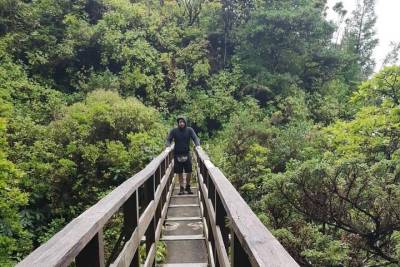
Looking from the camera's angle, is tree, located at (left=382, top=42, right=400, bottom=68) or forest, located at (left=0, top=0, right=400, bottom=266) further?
tree, located at (left=382, top=42, right=400, bottom=68)

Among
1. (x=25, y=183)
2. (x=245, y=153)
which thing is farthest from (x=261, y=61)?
(x=25, y=183)

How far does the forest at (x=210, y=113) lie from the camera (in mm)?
8133

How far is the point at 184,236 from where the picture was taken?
16.7 feet

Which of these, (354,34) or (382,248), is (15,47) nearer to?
(382,248)

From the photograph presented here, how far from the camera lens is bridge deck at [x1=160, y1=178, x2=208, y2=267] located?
429 centimetres

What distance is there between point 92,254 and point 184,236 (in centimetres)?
354

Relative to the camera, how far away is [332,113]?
21688mm

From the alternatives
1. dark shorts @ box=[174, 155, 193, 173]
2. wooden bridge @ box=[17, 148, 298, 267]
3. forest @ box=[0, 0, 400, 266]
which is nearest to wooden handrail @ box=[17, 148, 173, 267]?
wooden bridge @ box=[17, 148, 298, 267]

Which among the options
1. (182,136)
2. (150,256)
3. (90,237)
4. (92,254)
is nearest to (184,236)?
(150,256)

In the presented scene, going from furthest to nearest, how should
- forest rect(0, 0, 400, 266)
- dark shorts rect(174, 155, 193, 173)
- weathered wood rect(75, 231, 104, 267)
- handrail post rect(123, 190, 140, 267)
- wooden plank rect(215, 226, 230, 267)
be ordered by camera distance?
forest rect(0, 0, 400, 266) → dark shorts rect(174, 155, 193, 173) → handrail post rect(123, 190, 140, 267) → wooden plank rect(215, 226, 230, 267) → weathered wood rect(75, 231, 104, 267)

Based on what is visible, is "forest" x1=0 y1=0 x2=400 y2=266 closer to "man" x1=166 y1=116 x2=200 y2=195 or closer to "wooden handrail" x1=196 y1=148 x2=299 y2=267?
"man" x1=166 y1=116 x2=200 y2=195

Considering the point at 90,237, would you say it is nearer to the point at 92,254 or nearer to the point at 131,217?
the point at 92,254

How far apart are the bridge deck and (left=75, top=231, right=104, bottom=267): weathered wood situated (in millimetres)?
2532

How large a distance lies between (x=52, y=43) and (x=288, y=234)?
54.1 ft
